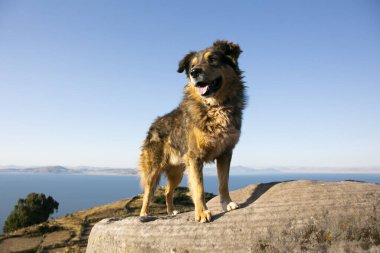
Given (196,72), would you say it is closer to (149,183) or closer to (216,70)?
(216,70)

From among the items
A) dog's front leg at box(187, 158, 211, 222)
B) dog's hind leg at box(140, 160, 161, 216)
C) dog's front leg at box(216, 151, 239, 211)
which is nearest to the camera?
dog's front leg at box(187, 158, 211, 222)

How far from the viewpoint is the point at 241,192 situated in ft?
A: 27.0

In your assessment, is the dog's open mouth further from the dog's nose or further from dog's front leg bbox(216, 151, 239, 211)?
dog's front leg bbox(216, 151, 239, 211)

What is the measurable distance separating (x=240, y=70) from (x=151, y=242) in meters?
4.17

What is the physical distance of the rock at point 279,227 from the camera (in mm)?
5777

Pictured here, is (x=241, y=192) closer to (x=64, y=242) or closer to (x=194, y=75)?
(x=194, y=75)

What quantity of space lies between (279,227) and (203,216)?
1.42 meters

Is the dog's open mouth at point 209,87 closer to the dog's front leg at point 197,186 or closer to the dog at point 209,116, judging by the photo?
the dog at point 209,116

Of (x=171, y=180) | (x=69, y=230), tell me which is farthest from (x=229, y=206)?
(x=69, y=230)

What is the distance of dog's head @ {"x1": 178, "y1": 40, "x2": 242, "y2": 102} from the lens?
712 centimetres

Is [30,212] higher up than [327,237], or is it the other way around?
[327,237]

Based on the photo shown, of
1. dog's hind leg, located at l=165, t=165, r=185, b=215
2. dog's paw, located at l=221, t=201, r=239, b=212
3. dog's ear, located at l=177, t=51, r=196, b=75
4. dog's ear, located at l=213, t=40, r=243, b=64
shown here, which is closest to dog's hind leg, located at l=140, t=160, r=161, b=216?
dog's hind leg, located at l=165, t=165, r=185, b=215

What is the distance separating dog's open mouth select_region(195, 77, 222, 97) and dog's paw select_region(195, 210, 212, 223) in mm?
2412

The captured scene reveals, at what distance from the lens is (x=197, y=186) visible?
6859 millimetres
